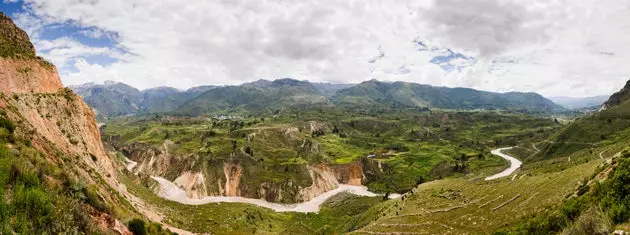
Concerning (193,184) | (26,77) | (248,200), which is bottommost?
(248,200)

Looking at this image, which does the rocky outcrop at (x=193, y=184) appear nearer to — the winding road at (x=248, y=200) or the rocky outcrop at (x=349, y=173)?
the winding road at (x=248, y=200)

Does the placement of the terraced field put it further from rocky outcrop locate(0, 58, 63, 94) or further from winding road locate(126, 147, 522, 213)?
rocky outcrop locate(0, 58, 63, 94)

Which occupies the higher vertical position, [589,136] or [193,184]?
[589,136]

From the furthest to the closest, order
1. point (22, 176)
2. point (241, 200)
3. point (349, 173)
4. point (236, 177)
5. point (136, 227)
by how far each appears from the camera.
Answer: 1. point (349, 173)
2. point (236, 177)
3. point (241, 200)
4. point (136, 227)
5. point (22, 176)

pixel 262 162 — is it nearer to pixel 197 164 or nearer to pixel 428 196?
pixel 197 164

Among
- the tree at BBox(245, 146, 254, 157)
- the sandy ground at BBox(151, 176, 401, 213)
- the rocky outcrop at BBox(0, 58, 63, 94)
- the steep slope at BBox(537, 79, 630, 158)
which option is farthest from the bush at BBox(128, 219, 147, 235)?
the steep slope at BBox(537, 79, 630, 158)

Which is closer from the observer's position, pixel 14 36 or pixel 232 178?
pixel 14 36

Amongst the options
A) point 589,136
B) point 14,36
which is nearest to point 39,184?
point 14,36

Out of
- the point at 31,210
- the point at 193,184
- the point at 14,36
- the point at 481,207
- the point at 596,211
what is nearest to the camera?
the point at 31,210

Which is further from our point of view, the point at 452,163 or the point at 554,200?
the point at 452,163

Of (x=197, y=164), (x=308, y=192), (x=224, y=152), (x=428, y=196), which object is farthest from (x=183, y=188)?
(x=428, y=196)

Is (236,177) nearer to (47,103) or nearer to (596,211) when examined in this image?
(47,103)
